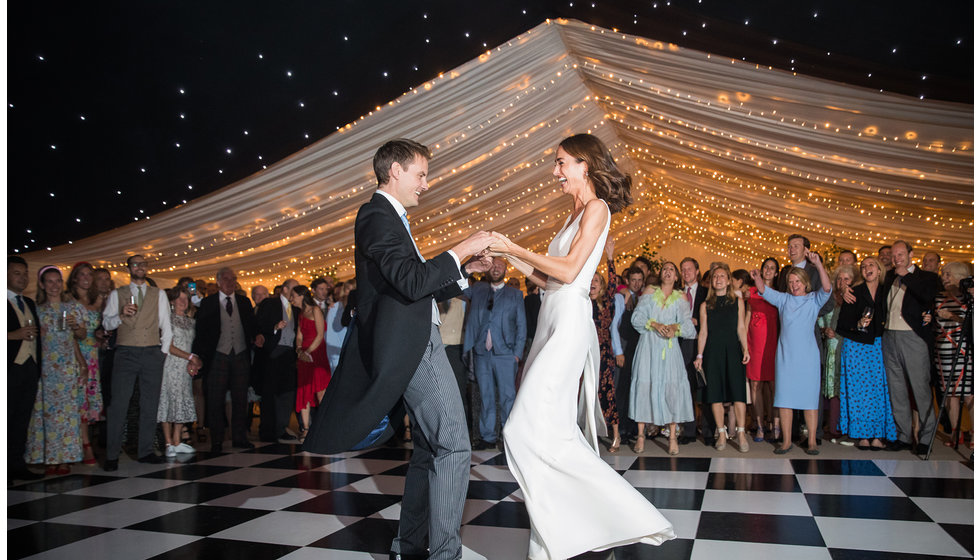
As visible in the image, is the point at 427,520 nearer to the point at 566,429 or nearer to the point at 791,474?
the point at 566,429

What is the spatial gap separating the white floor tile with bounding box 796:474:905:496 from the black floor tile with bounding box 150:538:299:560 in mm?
2354

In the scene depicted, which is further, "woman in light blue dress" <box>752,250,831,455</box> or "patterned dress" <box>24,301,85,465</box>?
"woman in light blue dress" <box>752,250,831,455</box>

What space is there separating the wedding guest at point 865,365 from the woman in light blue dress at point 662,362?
3.49ft

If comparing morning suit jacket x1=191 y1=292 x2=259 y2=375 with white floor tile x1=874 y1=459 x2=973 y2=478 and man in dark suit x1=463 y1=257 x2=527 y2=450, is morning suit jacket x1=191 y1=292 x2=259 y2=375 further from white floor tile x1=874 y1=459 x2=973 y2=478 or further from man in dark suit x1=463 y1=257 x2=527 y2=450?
white floor tile x1=874 y1=459 x2=973 y2=478

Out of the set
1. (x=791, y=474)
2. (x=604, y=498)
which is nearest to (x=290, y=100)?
(x=604, y=498)

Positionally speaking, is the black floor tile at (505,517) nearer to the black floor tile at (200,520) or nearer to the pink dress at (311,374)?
the black floor tile at (200,520)

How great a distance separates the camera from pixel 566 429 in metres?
2.10

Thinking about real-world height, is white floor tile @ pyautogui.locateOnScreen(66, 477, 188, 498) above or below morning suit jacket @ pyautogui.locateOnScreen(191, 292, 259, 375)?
below

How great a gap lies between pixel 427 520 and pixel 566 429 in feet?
1.85

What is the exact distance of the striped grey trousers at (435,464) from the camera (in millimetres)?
2029

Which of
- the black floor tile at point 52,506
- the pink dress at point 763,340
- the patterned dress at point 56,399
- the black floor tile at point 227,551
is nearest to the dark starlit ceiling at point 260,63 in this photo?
the patterned dress at point 56,399

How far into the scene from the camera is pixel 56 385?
441cm

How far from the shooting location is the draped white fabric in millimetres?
4809

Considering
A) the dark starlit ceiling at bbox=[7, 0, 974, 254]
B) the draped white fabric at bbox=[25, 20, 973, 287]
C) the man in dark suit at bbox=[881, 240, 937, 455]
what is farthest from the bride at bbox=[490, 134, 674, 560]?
the man in dark suit at bbox=[881, 240, 937, 455]
